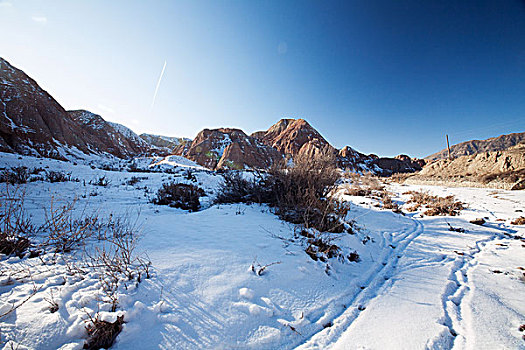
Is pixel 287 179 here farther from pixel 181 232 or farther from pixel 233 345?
pixel 233 345

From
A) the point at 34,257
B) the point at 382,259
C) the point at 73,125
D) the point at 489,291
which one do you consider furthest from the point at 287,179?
the point at 73,125

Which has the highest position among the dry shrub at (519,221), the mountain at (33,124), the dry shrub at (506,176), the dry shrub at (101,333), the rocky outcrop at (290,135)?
the rocky outcrop at (290,135)

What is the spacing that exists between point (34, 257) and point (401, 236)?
6.27 metres

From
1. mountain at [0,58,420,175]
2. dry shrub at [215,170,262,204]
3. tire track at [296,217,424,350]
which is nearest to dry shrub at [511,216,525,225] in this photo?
tire track at [296,217,424,350]

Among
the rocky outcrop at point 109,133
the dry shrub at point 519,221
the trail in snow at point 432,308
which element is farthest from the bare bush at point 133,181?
the rocky outcrop at point 109,133

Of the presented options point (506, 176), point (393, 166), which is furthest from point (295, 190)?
point (393, 166)

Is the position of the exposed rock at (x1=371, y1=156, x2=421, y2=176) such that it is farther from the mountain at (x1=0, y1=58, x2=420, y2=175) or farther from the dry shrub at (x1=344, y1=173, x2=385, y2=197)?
the dry shrub at (x1=344, y1=173, x2=385, y2=197)

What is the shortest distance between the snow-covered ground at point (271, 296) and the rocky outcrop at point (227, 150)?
112 ft

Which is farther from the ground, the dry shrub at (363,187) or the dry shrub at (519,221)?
the dry shrub at (363,187)

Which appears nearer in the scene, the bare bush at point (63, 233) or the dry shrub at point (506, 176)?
the bare bush at point (63, 233)

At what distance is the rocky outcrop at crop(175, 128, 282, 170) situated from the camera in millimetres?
39031

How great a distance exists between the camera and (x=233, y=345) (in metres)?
1.46

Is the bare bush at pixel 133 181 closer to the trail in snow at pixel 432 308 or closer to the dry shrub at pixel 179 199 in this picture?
the dry shrub at pixel 179 199

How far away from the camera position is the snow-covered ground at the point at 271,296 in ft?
4.74
